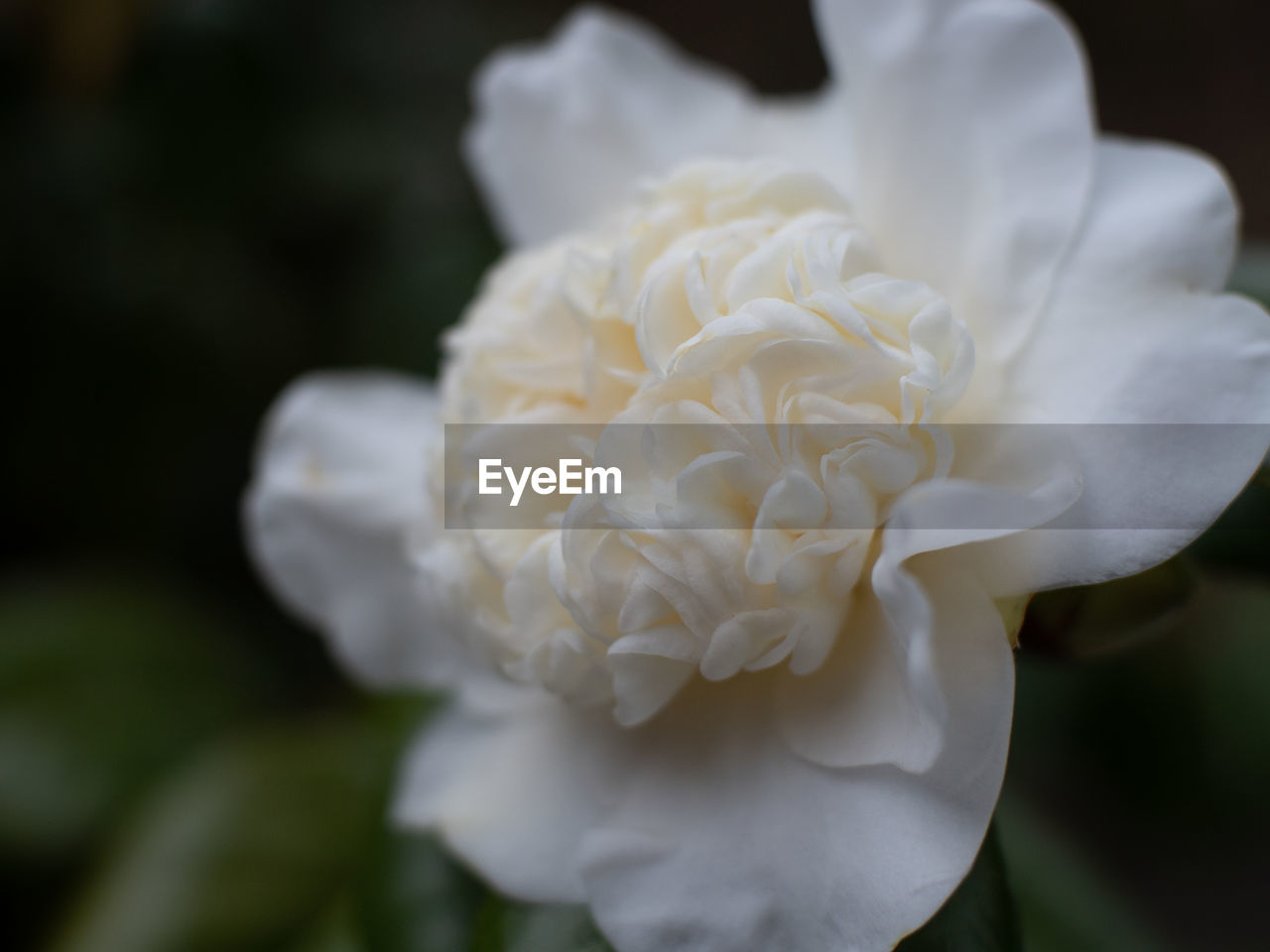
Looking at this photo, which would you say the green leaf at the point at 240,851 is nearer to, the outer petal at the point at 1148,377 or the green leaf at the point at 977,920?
the green leaf at the point at 977,920

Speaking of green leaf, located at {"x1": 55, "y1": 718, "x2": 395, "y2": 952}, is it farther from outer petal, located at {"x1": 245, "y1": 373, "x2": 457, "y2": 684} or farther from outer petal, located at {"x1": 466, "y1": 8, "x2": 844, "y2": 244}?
outer petal, located at {"x1": 466, "y1": 8, "x2": 844, "y2": 244}

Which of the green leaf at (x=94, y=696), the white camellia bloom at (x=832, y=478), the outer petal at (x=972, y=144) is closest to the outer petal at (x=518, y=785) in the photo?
the white camellia bloom at (x=832, y=478)

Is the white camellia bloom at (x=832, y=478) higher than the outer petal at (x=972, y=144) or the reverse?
the reverse

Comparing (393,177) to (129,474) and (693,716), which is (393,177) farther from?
(693,716)

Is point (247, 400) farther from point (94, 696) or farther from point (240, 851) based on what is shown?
point (240, 851)

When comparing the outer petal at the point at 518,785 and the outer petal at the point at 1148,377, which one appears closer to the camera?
the outer petal at the point at 1148,377

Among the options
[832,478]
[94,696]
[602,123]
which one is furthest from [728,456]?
[94,696]

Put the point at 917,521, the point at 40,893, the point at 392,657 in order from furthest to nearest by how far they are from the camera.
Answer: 1. the point at 40,893
2. the point at 392,657
3. the point at 917,521

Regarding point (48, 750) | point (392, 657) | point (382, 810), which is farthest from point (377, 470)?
point (48, 750)
